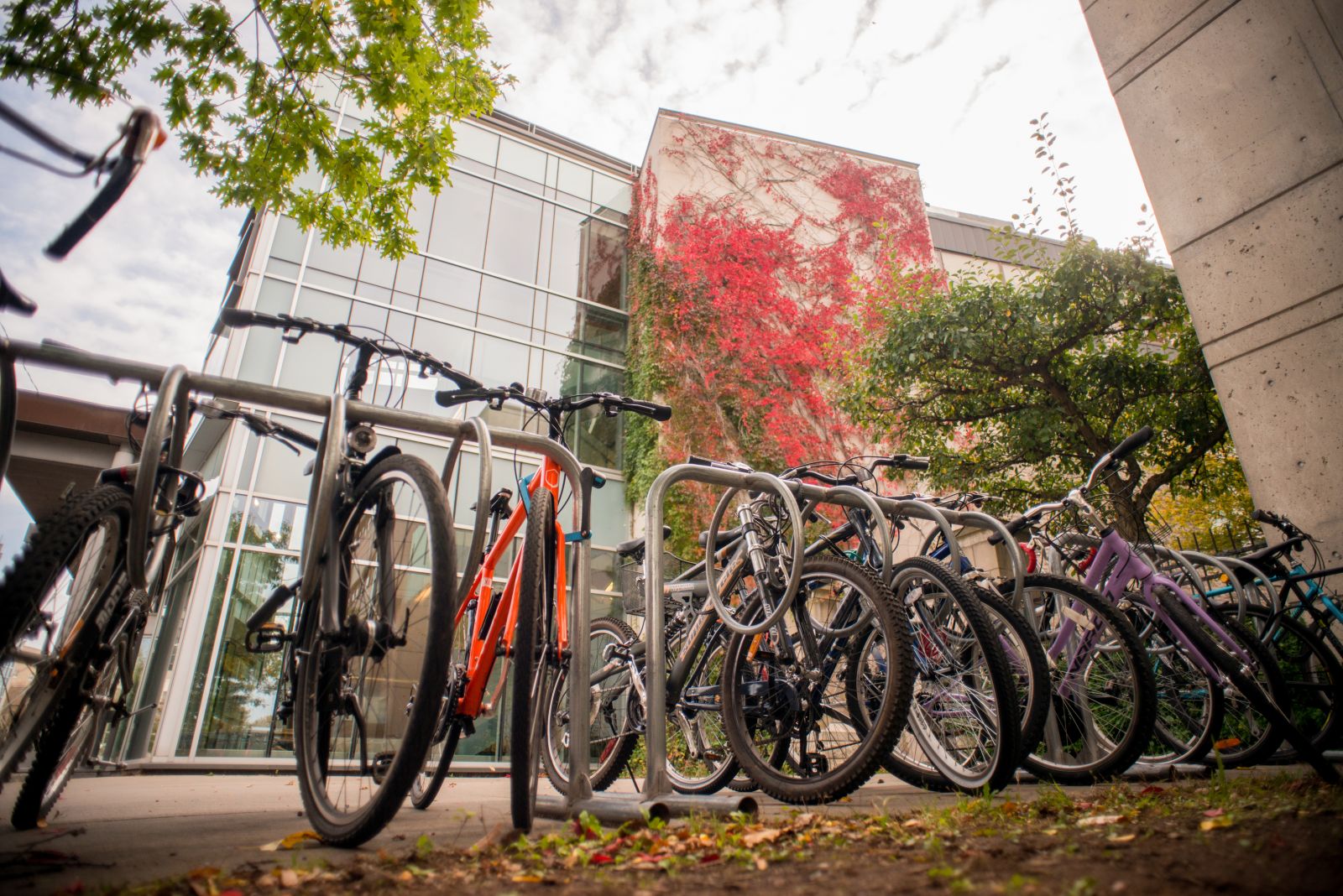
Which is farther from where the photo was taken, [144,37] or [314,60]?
[314,60]

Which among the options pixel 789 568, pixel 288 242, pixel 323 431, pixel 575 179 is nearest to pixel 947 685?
pixel 789 568

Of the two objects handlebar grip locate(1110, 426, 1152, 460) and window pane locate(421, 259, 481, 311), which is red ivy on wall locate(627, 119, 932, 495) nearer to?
window pane locate(421, 259, 481, 311)

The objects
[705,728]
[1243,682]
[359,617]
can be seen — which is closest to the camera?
[359,617]

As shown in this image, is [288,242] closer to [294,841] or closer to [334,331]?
[334,331]

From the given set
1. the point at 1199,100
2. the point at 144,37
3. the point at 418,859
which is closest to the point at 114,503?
Result: the point at 418,859

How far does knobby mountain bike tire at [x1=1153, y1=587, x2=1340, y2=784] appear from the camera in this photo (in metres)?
2.04

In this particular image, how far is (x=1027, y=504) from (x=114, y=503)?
27.1 ft

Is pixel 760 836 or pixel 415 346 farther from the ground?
pixel 415 346

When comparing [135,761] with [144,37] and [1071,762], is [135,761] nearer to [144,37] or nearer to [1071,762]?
[144,37]

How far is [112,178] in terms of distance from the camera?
4.53 ft

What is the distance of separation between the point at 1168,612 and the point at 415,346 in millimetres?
10554

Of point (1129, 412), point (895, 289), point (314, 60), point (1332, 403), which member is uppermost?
point (895, 289)

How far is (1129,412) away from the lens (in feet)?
26.0

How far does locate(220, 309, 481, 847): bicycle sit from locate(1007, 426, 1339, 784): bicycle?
2542 mm
